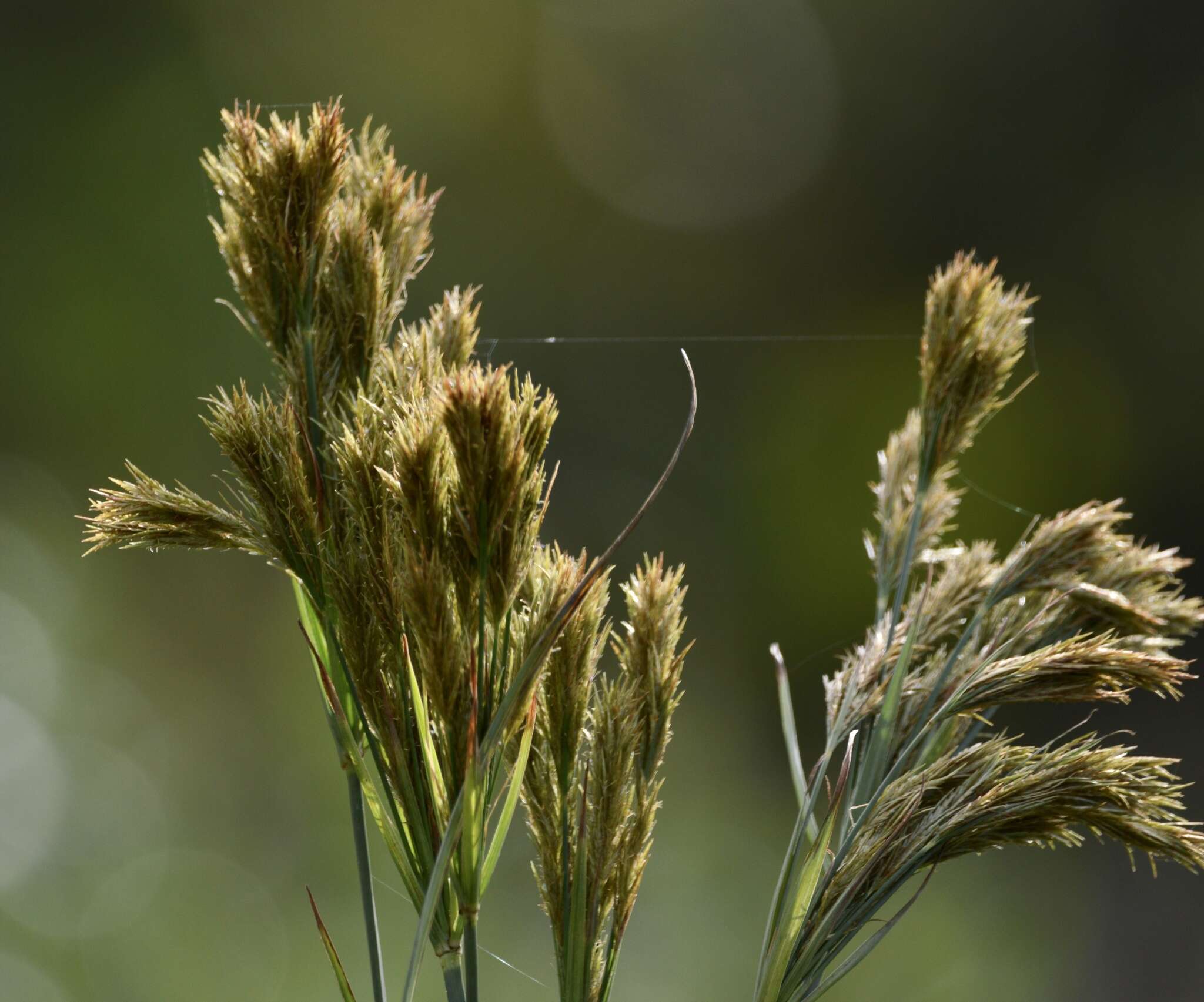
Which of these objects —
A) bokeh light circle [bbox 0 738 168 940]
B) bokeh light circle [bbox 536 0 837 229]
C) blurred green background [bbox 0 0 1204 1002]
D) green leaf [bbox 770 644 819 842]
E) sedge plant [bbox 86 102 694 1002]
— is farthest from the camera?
bokeh light circle [bbox 536 0 837 229]

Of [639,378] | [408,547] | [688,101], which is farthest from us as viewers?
[688,101]

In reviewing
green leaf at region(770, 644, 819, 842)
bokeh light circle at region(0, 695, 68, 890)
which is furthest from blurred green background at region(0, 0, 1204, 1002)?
green leaf at region(770, 644, 819, 842)

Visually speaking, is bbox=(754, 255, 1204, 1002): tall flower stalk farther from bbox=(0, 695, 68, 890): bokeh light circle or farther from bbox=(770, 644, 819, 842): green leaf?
bbox=(0, 695, 68, 890): bokeh light circle

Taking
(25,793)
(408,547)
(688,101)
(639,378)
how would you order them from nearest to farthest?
(408,547) < (25,793) < (639,378) < (688,101)

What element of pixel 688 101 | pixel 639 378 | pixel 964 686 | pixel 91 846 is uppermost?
pixel 688 101

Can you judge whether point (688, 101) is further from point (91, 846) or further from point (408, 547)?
point (408, 547)

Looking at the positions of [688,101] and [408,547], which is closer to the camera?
[408,547]

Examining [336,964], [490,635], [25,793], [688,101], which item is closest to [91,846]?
[25,793]
